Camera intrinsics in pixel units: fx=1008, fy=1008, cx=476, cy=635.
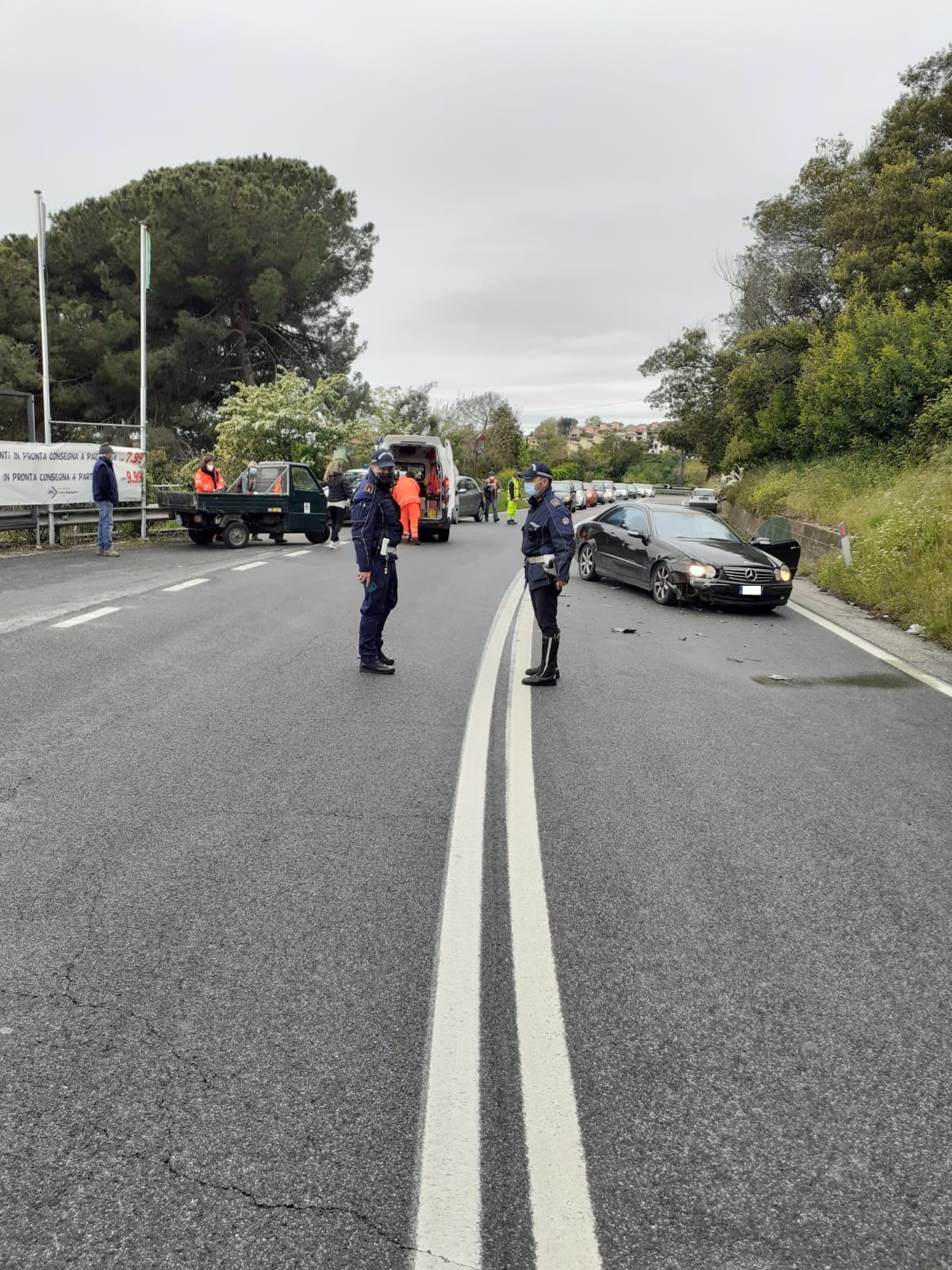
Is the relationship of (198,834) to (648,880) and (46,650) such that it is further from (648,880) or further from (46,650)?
(46,650)

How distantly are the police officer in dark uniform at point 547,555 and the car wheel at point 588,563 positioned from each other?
26.8 ft

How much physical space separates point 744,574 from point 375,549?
6.44 metres

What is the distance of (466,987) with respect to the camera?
3211mm

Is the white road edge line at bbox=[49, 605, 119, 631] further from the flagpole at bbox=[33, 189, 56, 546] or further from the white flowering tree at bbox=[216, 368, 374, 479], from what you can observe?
the white flowering tree at bbox=[216, 368, 374, 479]

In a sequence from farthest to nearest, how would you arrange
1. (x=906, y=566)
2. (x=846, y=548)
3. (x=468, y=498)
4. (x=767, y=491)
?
(x=468, y=498) → (x=767, y=491) → (x=846, y=548) → (x=906, y=566)

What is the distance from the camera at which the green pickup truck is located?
20250mm

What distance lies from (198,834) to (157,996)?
1.42 m

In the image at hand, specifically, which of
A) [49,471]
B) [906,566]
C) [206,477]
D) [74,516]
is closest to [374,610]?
[906,566]

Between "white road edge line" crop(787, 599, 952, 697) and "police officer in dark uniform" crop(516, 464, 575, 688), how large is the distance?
3326 mm

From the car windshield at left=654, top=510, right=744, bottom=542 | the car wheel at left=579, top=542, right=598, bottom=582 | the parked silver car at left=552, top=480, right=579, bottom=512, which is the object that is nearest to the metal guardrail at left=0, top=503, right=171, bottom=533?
the car wheel at left=579, top=542, right=598, bottom=582

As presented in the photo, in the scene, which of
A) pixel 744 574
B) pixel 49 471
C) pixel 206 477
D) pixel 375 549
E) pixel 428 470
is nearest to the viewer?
pixel 375 549

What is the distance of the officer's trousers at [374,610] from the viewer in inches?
329

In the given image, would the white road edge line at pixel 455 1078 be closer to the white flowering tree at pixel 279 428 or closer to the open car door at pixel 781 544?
the open car door at pixel 781 544

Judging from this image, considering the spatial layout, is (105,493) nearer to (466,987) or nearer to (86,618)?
(86,618)
